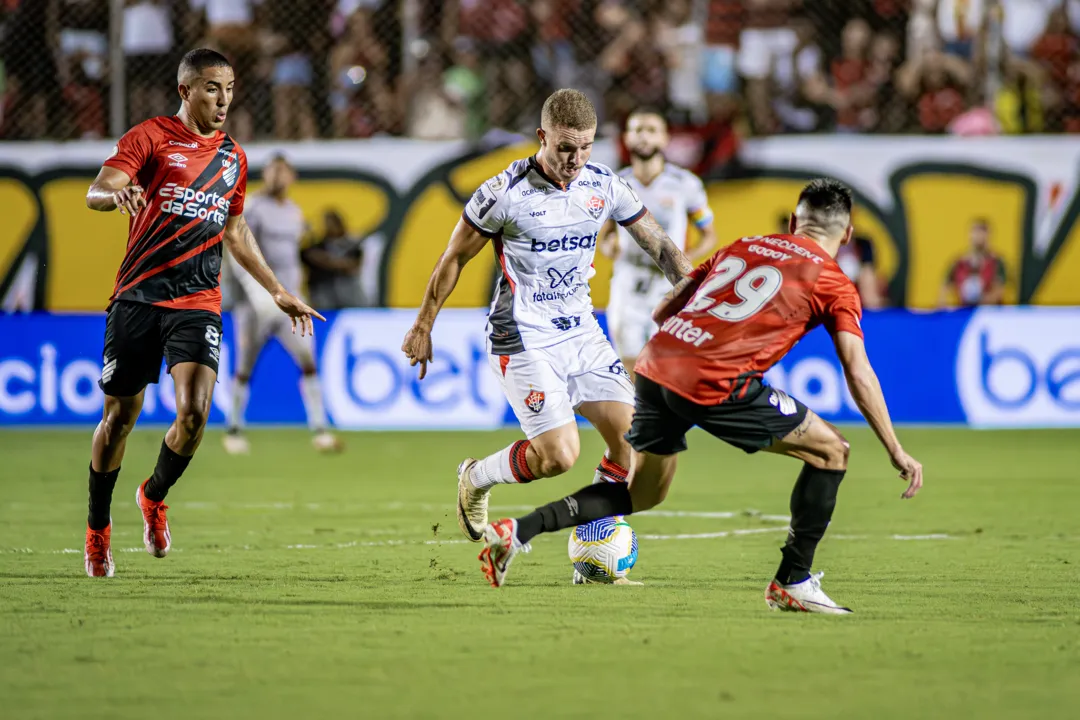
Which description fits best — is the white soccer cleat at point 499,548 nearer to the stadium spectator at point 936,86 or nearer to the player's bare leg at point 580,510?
the player's bare leg at point 580,510

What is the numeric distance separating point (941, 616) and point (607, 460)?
174 cm

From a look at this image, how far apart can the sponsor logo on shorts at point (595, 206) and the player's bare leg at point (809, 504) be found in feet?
4.98

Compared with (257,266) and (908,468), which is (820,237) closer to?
(908,468)

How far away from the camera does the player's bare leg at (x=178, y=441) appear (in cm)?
705

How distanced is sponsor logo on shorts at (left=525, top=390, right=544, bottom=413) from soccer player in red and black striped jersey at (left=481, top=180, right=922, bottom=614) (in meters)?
0.91

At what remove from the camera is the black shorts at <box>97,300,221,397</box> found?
23.4 feet

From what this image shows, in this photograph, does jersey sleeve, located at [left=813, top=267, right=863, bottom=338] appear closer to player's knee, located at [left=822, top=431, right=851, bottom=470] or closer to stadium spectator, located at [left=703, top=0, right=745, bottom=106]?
player's knee, located at [left=822, top=431, right=851, bottom=470]

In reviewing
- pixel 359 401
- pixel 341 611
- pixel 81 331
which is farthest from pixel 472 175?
pixel 341 611

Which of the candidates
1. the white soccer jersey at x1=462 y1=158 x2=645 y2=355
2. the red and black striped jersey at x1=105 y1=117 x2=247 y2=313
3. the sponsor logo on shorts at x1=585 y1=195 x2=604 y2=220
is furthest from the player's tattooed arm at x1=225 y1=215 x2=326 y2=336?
the sponsor logo on shorts at x1=585 y1=195 x2=604 y2=220

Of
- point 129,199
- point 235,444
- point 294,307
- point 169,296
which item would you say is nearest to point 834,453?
point 294,307

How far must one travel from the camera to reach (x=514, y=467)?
714cm

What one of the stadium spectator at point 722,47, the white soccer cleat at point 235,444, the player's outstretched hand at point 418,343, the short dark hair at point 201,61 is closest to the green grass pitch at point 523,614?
the player's outstretched hand at point 418,343

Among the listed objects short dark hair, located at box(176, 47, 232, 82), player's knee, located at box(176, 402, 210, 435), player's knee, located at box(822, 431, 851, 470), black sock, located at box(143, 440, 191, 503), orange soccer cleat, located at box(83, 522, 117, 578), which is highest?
short dark hair, located at box(176, 47, 232, 82)

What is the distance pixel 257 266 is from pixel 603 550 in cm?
214
